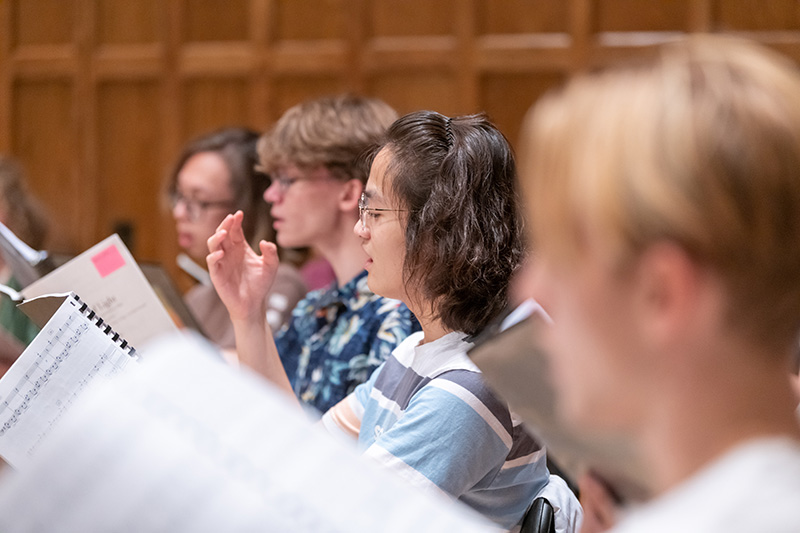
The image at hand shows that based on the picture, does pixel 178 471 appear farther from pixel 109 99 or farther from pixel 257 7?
pixel 109 99

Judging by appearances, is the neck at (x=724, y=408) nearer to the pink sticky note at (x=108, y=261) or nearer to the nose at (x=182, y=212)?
→ the pink sticky note at (x=108, y=261)

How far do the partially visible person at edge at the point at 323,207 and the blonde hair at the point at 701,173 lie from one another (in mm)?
1318

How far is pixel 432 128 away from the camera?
1288 millimetres

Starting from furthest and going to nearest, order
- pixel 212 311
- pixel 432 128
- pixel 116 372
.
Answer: pixel 212 311 < pixel 432 128 < pixel 116 372

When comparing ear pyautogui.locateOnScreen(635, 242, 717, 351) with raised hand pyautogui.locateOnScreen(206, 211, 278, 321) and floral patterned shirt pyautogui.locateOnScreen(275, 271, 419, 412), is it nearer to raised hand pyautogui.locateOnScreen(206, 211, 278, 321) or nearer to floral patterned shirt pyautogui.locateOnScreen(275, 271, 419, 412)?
raised hand pyautogui.locateOnScreen(206, 211, 278, 321)

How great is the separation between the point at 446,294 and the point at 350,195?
2.71 ft

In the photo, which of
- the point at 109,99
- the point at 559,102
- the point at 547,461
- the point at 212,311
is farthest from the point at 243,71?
the point at 559,102

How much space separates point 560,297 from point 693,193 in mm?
117

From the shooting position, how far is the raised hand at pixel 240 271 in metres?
1.48

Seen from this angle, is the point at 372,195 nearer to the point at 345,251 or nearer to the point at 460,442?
the point at 460,442

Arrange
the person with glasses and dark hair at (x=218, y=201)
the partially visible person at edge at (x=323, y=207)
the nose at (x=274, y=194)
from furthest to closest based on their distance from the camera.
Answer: the person with glasses and dark hair at (x=218, y=201) → the nose at (x=274, y=194) → the partially visible person at edge at (x=323, y=207)

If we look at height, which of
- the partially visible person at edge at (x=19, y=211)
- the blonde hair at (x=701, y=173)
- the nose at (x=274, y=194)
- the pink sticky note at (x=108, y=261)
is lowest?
the partially visible person at edge at (x=19, y=211)

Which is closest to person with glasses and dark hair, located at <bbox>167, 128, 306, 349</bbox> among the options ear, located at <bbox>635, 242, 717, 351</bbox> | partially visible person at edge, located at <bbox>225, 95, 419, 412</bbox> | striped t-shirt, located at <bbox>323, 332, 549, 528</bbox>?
partially visible person at edge, located at <bbox>225, 95, 419, 412</bbox>

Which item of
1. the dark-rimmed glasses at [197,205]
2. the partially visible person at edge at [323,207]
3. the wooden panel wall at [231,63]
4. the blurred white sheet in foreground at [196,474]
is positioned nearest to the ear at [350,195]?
the partially visible person at edge at [323,207]
